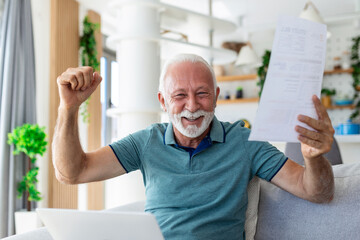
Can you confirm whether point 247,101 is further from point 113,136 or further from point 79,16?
point 79,16

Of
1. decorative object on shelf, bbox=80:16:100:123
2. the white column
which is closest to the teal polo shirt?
the white column

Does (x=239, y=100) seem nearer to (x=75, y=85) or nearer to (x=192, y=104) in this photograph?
(x=192, y=104)

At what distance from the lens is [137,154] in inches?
58.4

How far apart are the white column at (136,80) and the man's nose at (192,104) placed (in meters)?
1.32

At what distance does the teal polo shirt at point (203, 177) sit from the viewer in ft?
4.38

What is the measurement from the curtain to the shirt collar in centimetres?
235

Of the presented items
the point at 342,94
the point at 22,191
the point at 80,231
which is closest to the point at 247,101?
the point at 342,94

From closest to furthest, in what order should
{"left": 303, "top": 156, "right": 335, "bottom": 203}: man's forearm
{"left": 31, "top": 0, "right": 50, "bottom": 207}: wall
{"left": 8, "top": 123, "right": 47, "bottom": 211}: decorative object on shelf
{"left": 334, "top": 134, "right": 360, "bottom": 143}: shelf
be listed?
{"left": 303, "top": 156, "right": 335, "bottom": 203}: man's forearm < {"left": 334, "top": 134, "right": 360, "bottom": 143}: shelf < {"left": 8, "top": 123, "right": 47, "bottom": 211}: decorative object on shelf < {"left": 31, "top": 0, "right": 50, "bottom": 207}: wall

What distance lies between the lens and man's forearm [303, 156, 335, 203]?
1157mm

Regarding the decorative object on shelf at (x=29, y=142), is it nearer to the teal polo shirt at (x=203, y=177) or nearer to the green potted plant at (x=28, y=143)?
the green potted plant at (x=28, y=143)

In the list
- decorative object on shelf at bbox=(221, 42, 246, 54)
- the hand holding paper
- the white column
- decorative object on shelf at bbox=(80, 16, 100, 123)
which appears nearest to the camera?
the hand holding paper

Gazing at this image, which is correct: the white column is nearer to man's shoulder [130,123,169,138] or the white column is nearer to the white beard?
man's shoulder [130,123,169,138]

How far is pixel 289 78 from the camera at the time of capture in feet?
3.07


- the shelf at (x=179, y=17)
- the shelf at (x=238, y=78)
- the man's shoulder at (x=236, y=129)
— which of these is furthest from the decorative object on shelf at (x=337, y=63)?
the man's shoulder at (x=236, y=129)
